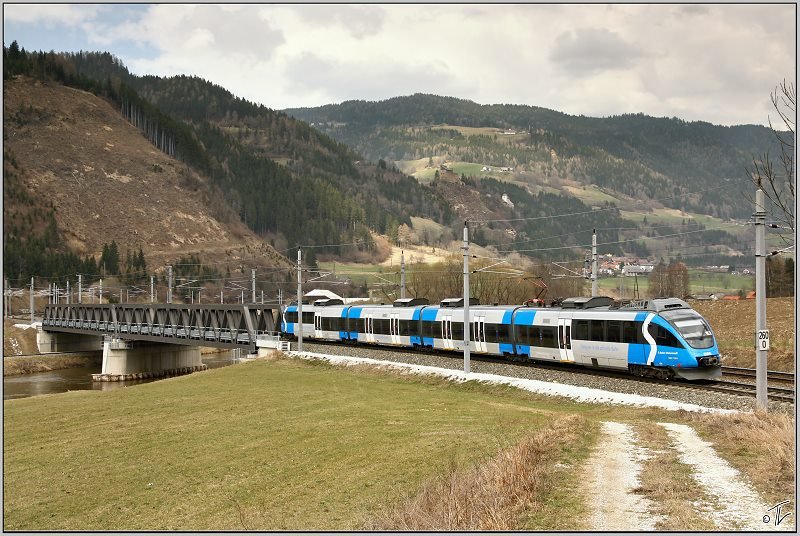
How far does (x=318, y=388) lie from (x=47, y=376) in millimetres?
71427

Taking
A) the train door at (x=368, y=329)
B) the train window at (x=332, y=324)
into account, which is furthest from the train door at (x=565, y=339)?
the train window at (x=332, y=324)

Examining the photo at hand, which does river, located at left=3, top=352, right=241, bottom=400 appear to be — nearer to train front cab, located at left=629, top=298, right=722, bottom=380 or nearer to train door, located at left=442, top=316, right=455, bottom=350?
train door, located at left=442, top=316, right=455, bottom=350

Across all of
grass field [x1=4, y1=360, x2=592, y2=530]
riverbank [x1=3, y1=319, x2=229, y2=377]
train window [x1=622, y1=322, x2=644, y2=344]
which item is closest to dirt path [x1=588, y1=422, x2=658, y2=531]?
grass field [x1=4, y1=360, x2=592, y2=530]

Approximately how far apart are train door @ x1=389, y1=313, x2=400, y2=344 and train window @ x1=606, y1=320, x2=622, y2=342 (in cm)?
2540

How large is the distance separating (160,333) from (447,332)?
5562 cm

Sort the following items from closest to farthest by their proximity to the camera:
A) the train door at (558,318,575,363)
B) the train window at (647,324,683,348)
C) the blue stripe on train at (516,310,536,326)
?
the train window at (647,324,683,348) → the train door at (558,318,575,363) → the blue stripe on train at (516,310,536,326)

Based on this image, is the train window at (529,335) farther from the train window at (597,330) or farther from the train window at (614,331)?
the train window at (614,331)

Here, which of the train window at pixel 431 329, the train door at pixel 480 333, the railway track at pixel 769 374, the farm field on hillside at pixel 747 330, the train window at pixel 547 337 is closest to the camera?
the railway track at pixel 769 374

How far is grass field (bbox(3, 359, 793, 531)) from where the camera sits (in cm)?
1805

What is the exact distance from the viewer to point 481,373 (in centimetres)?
4469

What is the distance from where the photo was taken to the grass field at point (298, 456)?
18.0 m

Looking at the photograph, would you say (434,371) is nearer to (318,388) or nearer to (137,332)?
(318,388)

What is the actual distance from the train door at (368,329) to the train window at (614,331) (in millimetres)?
29554

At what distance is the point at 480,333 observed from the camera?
171 ft
